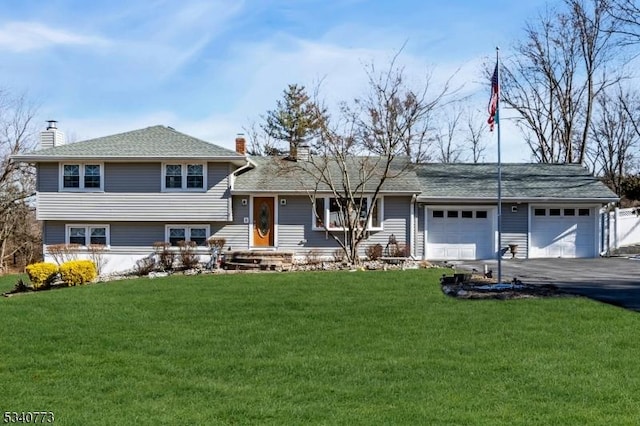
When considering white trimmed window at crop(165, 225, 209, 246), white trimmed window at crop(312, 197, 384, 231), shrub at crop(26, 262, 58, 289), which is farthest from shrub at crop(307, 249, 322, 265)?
shrub at crop(26, 262, 58, 289)

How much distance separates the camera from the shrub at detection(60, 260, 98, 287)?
17.5 meters

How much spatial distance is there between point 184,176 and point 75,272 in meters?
7.78

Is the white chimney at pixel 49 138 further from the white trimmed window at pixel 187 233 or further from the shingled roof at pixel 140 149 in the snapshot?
the white trimmed window at pixel 187 233

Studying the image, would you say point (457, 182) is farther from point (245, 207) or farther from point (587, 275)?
point (587, 275)

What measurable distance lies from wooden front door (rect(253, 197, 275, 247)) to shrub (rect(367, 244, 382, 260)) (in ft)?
12.4

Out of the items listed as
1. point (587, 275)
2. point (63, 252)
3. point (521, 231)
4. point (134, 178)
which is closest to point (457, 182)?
point (521, 231)

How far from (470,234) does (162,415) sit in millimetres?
20860

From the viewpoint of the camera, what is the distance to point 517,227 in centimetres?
2544

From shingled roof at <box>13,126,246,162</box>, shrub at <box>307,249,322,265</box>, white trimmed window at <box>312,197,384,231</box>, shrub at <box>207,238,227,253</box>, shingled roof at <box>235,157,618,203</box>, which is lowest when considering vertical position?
shrub at <box>307,249,322,265</box>

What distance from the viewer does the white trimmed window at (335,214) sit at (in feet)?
80.8

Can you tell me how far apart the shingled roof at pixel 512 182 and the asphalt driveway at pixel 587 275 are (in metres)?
2.65

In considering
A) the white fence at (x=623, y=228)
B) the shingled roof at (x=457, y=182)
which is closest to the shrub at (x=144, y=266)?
the shingled roof at (x=457, y=182)

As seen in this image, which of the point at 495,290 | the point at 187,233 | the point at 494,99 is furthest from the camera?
the point at 187,233

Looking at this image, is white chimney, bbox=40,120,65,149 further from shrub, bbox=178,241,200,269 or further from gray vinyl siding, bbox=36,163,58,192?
shrub, bbox=178,241,200,269
